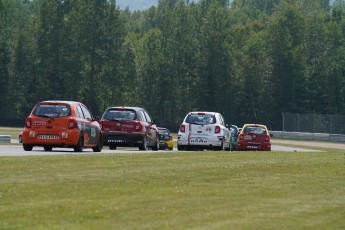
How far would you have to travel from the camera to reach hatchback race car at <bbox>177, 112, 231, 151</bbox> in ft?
128

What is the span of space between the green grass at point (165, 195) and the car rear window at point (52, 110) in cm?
645

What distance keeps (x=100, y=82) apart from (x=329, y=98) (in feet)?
81.5

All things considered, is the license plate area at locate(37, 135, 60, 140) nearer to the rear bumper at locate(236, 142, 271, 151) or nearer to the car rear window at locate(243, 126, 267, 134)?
the rear bumper at locate(236, 142, 271, 151)

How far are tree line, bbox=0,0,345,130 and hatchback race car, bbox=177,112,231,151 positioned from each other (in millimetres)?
65832

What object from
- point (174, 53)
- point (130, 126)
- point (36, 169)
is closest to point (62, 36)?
point (174, 53)

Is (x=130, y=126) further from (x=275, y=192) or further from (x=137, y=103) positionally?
(x=137, y=103)

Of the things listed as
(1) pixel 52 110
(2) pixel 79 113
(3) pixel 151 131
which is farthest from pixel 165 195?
(3) pixel 151 131

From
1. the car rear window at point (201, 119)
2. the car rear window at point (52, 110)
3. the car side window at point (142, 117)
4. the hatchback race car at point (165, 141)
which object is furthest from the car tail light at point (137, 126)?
the hatchback race car at point (165, 141)

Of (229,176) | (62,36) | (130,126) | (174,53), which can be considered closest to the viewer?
(229,176)

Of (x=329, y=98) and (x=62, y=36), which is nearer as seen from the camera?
(x=62, y=36)

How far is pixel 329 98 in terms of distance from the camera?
11456 cm

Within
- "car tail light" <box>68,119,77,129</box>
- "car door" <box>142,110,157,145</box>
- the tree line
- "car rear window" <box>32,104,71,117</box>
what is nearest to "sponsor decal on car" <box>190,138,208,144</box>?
"car door" <box>142,110,157,145</box>

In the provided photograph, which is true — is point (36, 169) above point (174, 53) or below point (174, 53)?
below

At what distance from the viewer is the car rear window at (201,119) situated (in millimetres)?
39375
